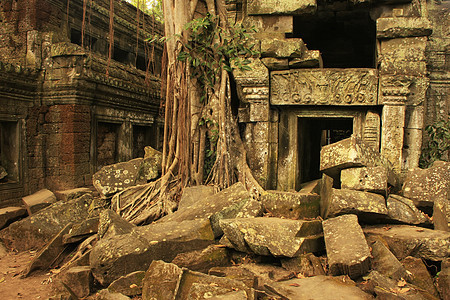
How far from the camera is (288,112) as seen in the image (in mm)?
5547

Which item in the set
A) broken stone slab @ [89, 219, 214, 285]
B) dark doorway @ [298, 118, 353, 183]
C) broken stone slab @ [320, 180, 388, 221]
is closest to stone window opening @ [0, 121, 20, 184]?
broken stone slab @ [89, 219, 214, 285]

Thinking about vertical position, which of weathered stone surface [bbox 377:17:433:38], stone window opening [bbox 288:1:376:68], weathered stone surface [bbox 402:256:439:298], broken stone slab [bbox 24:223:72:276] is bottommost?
broken stone slab [bbox 24:223:72:276]

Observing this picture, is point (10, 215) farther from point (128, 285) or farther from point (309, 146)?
point (309, 146)

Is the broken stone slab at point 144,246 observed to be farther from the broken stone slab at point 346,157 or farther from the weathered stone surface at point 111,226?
the broken stone slab at point 346,157

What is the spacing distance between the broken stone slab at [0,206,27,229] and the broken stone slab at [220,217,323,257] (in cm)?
433

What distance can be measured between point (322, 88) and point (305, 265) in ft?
9.50

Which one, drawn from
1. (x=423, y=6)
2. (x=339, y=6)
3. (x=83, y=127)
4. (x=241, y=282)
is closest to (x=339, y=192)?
(x=241, y=282)

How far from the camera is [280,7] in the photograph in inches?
205

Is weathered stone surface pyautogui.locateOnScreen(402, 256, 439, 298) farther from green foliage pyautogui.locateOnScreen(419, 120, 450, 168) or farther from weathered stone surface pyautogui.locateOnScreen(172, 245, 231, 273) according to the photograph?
green foliage pyautogui.locateOnScreen(419, 120, 450, 168)

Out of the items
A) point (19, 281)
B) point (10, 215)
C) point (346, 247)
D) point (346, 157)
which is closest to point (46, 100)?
point (10, 215)

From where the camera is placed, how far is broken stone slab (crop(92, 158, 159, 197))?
5020mm

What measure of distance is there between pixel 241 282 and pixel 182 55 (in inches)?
138

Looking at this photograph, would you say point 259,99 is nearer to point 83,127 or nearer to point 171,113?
point 171,113

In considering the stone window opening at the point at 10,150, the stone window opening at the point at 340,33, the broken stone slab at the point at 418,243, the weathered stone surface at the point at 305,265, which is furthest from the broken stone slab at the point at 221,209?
the stone window opening at the point at 10,150
